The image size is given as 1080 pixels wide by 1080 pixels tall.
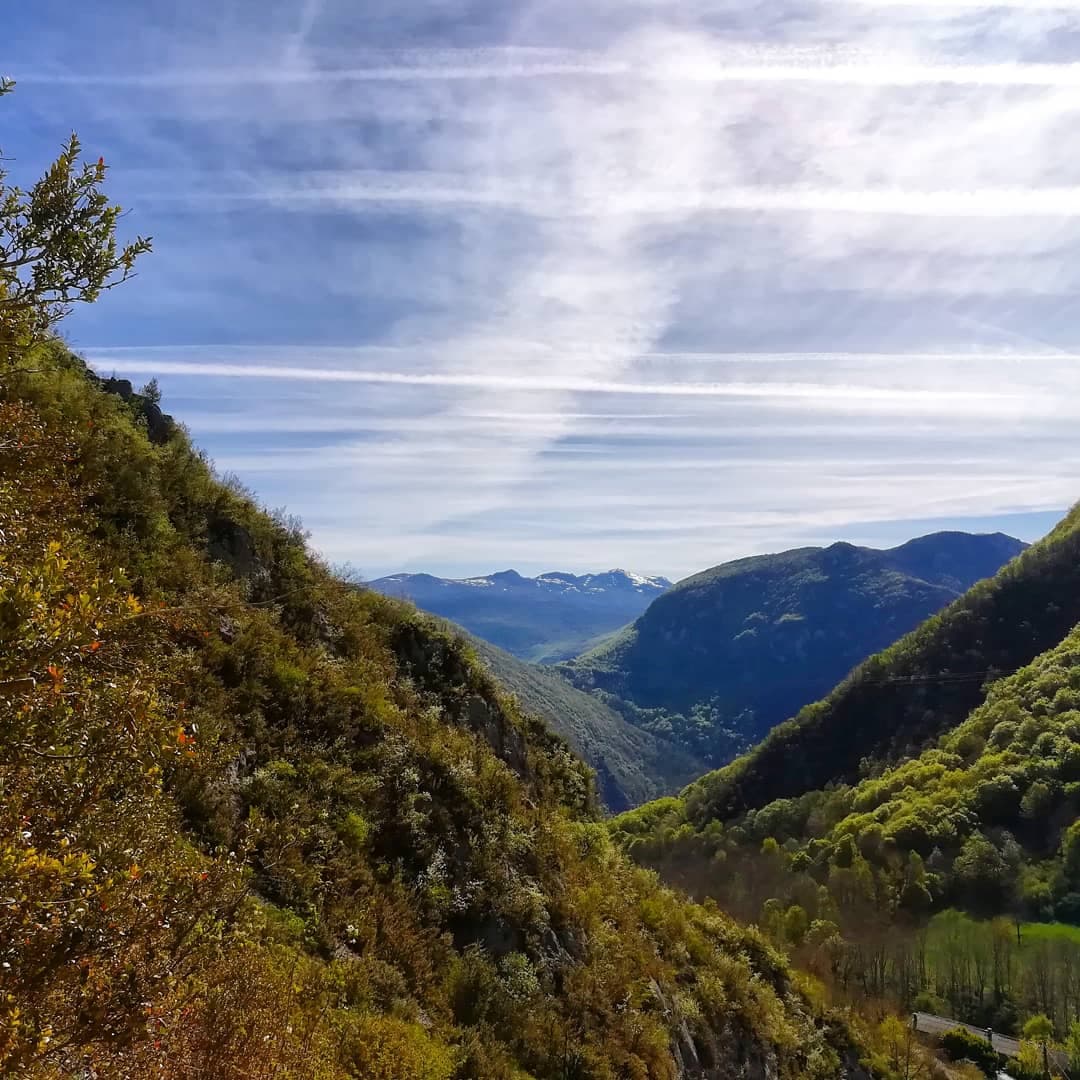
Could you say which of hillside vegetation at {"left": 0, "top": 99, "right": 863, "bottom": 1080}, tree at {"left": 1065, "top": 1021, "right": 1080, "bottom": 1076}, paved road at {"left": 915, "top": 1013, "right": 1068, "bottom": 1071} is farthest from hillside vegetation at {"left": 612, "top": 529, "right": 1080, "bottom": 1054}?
hillside vegetation at {"left": 0, "top": 99, "right": 863, "bottom": 1080}

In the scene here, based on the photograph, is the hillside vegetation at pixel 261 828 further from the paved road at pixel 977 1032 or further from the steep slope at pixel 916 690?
the steep slope at pixel 916 690

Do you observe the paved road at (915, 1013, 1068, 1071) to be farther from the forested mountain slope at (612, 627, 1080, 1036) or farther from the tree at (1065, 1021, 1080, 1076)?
the forested mountain slope at (612, 627, 1080, 1036)

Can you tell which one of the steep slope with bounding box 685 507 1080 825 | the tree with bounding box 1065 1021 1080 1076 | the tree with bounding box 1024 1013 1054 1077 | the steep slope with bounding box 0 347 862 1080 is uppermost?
the steep slope with bounding box 0 347 862 1080

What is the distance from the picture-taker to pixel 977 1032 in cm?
6619

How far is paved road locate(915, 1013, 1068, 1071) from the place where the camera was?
58.8 m

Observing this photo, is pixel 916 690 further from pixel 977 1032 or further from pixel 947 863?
pixel 977 1032

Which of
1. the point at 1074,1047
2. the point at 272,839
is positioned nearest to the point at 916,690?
the point at 1074,1047

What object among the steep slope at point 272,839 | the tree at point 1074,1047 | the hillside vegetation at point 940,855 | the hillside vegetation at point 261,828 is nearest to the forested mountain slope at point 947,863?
the hillside vegetation at point 940,855

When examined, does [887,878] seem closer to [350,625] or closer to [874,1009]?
[874,1009]

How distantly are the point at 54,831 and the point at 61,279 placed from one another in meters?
4.15

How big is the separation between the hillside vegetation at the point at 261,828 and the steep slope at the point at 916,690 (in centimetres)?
13026

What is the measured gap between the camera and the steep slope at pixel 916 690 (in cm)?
14088

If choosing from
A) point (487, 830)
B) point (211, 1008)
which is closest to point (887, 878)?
point (487, 830)

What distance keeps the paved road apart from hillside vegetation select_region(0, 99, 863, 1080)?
192 ft
